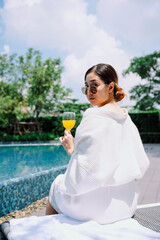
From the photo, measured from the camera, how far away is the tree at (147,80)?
18.9m

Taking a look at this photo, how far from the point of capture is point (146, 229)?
1454mm

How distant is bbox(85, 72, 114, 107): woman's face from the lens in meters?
1.55

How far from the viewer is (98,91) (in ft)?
5.08

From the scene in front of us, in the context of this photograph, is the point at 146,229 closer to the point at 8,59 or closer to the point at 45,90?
the point at 45,90

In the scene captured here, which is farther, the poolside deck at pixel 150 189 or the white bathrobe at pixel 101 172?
the poolside deck at pixel 150 189

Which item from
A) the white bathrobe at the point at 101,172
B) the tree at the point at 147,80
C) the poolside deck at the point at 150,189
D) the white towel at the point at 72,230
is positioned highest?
the tree at the point at 147,80

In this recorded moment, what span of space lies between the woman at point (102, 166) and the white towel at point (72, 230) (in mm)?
47

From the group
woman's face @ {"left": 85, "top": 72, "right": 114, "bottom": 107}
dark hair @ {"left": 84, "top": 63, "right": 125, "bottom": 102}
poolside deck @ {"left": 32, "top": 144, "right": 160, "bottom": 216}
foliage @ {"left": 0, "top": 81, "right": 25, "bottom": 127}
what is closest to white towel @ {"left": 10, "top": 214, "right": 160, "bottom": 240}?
woman's face @ {"left": 85, "top": 72, "right": 114, "bottom": 107}

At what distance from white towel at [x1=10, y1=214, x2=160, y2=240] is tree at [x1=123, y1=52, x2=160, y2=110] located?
18418 mm

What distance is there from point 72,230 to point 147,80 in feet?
65.5

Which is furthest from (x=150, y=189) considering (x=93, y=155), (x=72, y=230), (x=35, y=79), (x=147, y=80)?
(x=147, y=80)

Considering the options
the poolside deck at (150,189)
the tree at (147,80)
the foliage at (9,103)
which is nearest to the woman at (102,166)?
the poolside deck at (150,189)

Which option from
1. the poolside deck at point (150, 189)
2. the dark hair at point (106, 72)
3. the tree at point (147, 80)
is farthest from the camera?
the tree at point (147, 80)

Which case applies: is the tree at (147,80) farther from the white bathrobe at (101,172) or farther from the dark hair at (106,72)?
the white bathrobe at (101,172)
